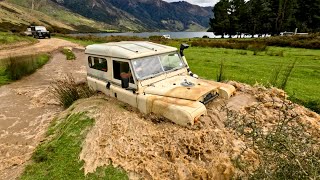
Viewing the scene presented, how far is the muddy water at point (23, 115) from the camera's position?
8.41 m

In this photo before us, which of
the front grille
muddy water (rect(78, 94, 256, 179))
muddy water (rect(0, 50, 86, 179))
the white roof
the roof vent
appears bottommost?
muddy water (rect(0, 50, 86, 179))

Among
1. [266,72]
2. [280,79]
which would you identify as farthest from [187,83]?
[266,72]

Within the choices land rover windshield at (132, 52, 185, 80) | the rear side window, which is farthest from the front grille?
the rear side window

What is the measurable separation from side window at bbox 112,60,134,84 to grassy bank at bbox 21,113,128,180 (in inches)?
68.6

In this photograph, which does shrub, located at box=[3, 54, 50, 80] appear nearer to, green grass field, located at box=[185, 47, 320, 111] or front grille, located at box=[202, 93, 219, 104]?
green grass field, located at box=[185, 47, 320, 111]

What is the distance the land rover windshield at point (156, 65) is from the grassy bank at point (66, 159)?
223 centimetres

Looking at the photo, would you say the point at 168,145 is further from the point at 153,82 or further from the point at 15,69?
the point at 15,69

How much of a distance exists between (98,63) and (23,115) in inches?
212

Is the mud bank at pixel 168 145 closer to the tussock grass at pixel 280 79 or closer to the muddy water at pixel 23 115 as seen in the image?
the muddy water at pixel 23 115

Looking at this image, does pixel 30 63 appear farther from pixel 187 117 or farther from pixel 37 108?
pixel 187 117

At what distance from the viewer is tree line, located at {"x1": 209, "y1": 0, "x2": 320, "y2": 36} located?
5722 cm

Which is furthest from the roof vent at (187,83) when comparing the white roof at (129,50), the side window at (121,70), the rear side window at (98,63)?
the rear side window at (98,63)

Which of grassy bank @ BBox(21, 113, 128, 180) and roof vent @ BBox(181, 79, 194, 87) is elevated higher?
roof vent @ BBox(181, 79, 194, 87)

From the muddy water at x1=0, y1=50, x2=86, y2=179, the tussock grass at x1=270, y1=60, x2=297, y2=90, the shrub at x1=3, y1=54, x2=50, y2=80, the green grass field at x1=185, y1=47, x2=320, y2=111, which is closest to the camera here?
the muddy water at x1=0, y1=50, x2=86, y2=179
